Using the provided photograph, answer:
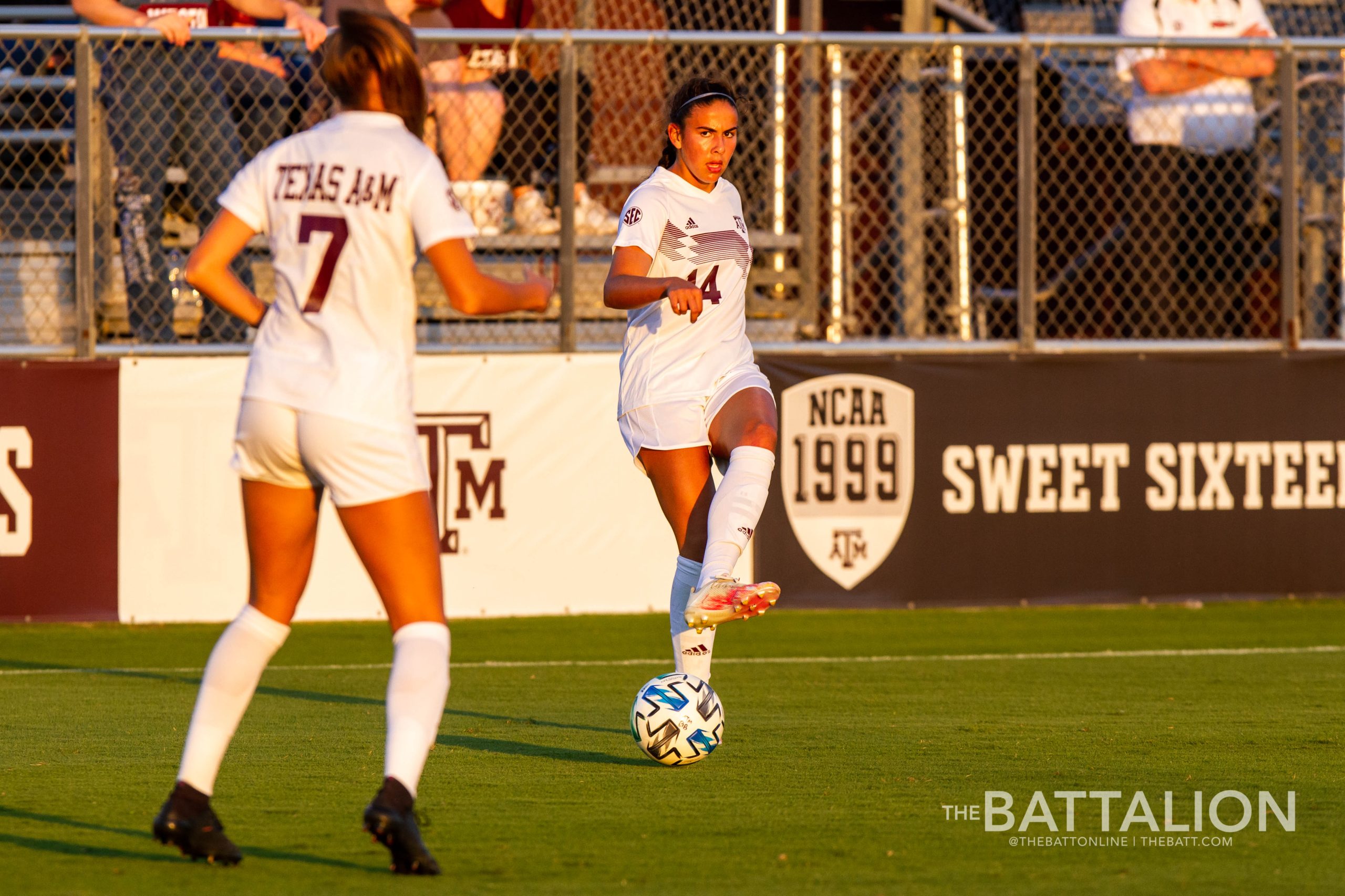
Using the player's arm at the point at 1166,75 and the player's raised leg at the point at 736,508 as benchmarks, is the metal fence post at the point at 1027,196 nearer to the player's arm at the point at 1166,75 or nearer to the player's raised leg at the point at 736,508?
the player's arm at the point at 1166,75

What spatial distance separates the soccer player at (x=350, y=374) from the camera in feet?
12.8

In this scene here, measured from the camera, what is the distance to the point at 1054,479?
A: 389 inches

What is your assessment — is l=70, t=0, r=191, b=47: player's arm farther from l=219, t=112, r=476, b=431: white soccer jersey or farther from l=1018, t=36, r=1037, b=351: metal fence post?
l=219, t=112, r=476, b=431: white soccer jersey

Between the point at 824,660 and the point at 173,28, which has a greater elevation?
the point at 173,28

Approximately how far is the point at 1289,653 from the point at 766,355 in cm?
306

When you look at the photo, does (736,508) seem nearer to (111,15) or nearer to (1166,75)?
(111,15)

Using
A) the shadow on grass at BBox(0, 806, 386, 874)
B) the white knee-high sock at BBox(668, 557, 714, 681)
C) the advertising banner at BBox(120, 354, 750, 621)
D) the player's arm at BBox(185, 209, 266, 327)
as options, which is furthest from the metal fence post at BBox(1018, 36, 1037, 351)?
the player's arm at BBox(185, 209, 266, 327)

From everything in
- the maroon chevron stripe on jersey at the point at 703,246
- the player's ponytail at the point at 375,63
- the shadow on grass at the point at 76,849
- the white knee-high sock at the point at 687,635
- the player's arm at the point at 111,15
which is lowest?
the shadow on grass at the point at 76,849

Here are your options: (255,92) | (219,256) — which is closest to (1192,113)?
(255,92)

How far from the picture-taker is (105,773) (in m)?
5.46

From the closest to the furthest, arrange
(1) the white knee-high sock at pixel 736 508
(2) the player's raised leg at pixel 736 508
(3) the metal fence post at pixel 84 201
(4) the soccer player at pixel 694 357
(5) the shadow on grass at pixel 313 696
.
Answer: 1. (2) the player's raised leg at pixel 736 508
2. (1) the white knee-high sock at pixel 736 508
3. (4) the soccer player at pixel 694 357
4. (5) the shadow on grass at pixel 313 696
5. (3) the metal fence post at pixel 84 201

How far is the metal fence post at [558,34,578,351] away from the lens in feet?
30.9

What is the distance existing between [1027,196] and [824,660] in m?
3.14

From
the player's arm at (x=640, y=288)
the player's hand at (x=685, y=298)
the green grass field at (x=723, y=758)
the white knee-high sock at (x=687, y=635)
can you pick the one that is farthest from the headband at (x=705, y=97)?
the green grass field at (x=723, y=758)
